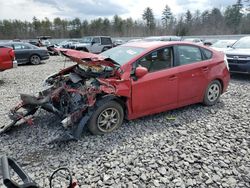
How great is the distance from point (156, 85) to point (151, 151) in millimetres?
1317

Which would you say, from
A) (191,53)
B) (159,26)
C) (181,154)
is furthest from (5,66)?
(159,26)

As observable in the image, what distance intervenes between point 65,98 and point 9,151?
1.21 meters

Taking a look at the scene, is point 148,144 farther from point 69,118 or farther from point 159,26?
point 159,26

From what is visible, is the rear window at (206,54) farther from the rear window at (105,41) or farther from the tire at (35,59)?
the rear window at (105,41)

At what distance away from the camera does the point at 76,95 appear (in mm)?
3891

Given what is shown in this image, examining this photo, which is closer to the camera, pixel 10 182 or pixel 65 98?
pixel 10 182

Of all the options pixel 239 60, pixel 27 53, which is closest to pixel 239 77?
pixel 239 60

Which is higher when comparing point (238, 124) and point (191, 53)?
point (191, 53)

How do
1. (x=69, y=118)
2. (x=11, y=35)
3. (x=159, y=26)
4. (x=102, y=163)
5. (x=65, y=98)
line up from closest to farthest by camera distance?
(x=102, y=163) → (x=69, y=118) → (x=65, y=98) → (x=11, y=35) → (x=159, y=26)

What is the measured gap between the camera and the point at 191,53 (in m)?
4.93

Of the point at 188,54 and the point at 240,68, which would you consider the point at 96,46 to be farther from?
the point at 188,54

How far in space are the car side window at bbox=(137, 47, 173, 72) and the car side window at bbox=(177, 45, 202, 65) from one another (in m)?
0.25

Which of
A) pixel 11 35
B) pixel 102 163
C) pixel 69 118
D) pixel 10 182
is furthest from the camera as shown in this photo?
pixel 11 35

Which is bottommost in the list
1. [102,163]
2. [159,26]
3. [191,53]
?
[102,163]
